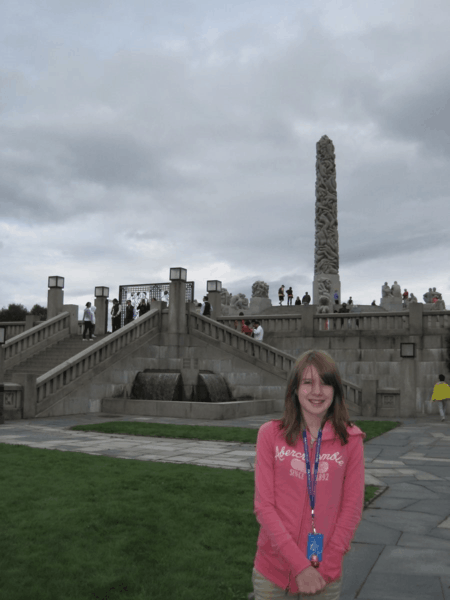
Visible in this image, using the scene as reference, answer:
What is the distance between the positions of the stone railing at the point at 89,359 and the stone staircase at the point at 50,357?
2140 millimetres

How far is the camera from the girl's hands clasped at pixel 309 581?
7.95 feet

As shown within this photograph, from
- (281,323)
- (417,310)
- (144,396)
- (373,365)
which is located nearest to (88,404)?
(144,396)

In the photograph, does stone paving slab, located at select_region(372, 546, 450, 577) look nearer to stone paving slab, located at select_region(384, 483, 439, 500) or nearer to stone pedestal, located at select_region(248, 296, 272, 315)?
stone paving slab, located at select_region(384, 483, 439, 500)

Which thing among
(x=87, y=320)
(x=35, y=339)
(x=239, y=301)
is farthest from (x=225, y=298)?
(x=35, y=339)

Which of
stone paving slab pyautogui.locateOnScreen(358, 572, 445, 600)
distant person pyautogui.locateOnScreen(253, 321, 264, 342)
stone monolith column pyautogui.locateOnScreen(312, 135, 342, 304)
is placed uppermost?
stone monolith column pyautogui.locateOnScreen(312, 135, 342, 304)

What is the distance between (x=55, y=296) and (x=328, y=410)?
25.6 m

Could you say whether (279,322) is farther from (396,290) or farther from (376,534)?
(396,290)

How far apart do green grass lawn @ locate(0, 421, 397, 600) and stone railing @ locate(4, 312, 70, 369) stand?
1443cm

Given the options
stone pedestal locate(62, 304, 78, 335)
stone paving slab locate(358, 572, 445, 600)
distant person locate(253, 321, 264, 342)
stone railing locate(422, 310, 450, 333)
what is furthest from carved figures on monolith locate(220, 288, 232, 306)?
stone paving slab locate(358, 572, 445, 600)

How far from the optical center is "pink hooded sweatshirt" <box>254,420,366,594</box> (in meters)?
2.53

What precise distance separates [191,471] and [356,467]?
6242mm

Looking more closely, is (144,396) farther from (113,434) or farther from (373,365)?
(373,365)

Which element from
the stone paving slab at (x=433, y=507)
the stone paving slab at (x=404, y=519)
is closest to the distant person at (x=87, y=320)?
the stone paving slab at (x=433, y=507)

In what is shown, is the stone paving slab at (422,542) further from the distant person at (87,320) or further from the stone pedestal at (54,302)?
the stone pedestal at (54,302)
